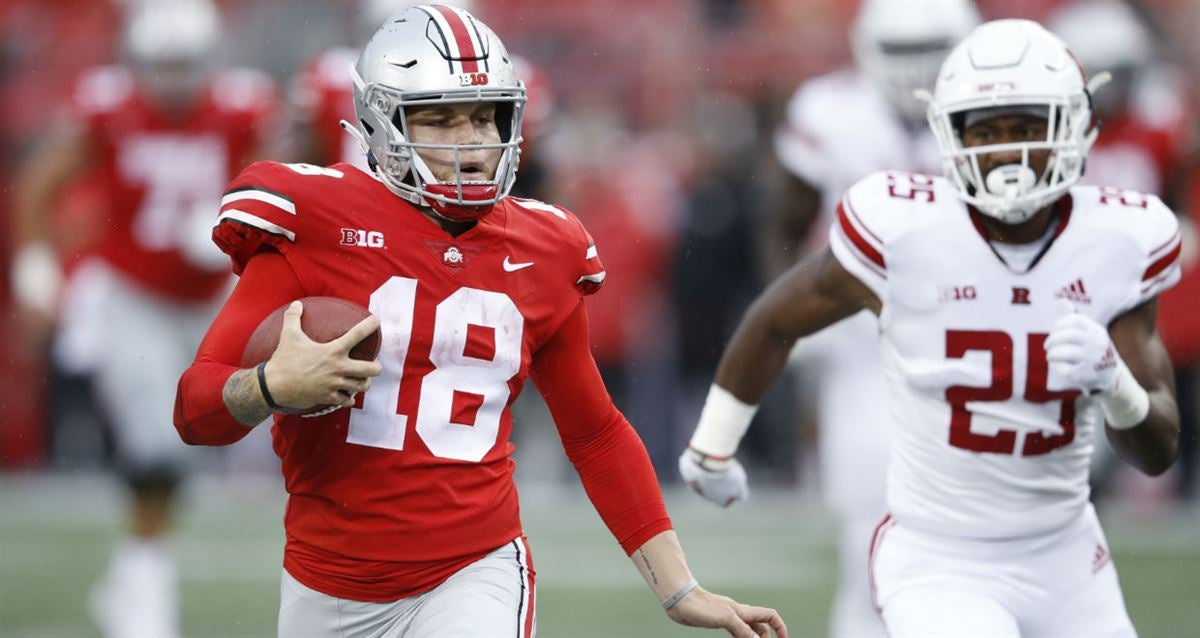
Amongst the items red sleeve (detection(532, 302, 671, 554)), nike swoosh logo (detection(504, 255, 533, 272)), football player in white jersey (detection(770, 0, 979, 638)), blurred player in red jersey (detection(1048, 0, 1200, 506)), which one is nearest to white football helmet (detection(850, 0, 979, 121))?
football player in white jersey (detection(770, 0, 979, 638))

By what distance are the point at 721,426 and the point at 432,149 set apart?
3.34ft

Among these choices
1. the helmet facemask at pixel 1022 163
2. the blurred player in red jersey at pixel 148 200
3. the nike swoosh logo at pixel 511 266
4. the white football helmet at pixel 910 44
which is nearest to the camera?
the nike swoosh logo at pixel 511 266

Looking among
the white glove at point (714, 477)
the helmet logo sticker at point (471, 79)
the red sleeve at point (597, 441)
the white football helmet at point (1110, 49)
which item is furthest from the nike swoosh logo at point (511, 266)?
the white football helmet at point (1110, 49)

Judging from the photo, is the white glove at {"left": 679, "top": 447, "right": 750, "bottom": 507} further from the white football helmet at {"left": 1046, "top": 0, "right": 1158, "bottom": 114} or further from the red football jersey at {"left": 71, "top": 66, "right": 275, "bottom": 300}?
the white football helmet at {"left": 1046, "top": 0, "right": 1158, "bottom": 114}

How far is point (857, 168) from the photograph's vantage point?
5328 millimetres

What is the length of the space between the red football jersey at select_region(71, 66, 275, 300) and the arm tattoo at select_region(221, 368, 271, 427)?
358 centimetres

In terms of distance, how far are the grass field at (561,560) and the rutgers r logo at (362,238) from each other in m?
3.23

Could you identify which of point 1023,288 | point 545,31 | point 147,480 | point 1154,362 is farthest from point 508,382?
point 545,31

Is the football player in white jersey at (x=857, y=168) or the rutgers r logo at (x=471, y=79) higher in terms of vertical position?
the rutgers r logo at (x=471, y=79)

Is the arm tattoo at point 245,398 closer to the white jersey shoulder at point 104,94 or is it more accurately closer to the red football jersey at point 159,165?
the red football jersey at point 159,165

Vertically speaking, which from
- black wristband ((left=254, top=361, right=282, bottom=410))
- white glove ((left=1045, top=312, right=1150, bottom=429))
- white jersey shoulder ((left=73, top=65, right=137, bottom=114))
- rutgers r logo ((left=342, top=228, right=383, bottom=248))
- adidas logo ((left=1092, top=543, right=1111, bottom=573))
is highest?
rutgers r logo ((left=342, top=228, right=383, bottom=248))

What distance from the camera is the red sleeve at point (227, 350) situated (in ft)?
9.46

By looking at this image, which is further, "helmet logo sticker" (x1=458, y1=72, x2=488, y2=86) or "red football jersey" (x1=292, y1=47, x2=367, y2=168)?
"red football jersey" (x1=292, y1=47, x2=367, y2=168)

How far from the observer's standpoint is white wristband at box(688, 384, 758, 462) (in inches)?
149
